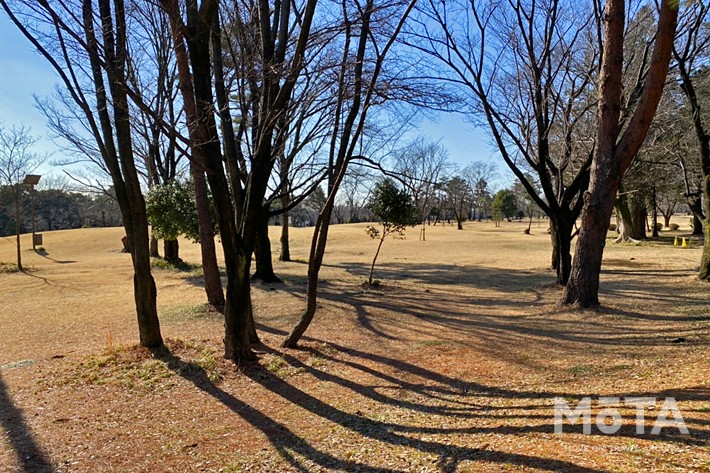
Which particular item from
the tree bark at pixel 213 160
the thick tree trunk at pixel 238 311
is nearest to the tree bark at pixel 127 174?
the tree bark at pixel 213 160

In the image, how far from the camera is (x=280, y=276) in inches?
536

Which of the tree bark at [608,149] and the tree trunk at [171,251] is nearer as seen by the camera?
the tree bark at [608,149]

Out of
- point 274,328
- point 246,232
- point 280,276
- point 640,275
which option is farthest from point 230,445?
point 640,275

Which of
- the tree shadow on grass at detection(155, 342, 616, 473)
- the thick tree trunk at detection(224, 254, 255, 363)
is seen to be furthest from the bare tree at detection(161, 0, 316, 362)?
the tree shadow on grass at detection(155, 342, 616, 473)

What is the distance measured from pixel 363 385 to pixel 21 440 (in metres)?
3.13

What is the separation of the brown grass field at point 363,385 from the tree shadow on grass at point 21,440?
0.7 inches

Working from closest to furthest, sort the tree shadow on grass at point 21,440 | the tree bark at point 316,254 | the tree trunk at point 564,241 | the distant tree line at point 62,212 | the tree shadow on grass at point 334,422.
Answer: the tree shadow on grass at point 334,422 → the tree shadow on grass at point 21,440 → the tree bark at point 316,254 → the tree trunk at point 564,241 → the distant tree line at point 62,212

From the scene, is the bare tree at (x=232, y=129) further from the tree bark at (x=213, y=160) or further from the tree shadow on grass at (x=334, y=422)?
the tree shadow on grass at (x=334, y=422)

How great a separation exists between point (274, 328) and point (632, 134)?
22.3 ft

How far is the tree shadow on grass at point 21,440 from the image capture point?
310 cm

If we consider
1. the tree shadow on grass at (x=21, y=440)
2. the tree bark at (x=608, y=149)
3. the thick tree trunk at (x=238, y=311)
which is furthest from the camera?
the tree bark at (x=608, y=149)

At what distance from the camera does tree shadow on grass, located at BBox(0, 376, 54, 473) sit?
3.10m

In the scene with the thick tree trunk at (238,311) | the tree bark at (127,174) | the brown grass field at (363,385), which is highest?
the tree bark at (127,174)

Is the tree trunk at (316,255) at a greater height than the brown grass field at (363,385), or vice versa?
the tree trunk at (316,255)
